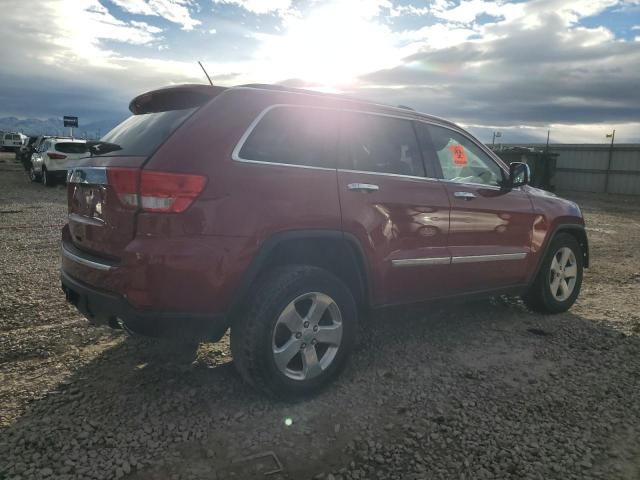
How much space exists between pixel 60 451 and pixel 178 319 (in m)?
0.83

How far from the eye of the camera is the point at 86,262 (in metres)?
2.81

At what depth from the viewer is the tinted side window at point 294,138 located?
2857mm

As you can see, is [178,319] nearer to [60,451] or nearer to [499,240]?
[60,451]

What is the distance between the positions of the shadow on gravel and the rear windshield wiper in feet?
4.70

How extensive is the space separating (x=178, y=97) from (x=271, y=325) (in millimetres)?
1433

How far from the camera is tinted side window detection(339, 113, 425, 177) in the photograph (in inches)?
129

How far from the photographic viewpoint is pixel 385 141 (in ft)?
11.6

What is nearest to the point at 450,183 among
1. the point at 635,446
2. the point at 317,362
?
the point at 317,362

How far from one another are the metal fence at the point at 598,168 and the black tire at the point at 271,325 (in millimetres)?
23507

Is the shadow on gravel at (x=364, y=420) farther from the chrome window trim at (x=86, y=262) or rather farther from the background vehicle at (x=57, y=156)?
the background vehicle at (x=57, y=156)

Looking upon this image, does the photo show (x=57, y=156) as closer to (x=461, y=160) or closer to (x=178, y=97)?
(x=178, y=97)

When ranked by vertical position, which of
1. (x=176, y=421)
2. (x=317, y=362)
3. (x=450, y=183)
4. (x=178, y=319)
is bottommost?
(x=176, y=421)

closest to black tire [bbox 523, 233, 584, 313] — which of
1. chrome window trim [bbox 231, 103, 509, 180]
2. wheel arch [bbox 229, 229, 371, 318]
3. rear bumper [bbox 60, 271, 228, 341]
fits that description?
chrome window trim [bbox 231, 103, 509, 180]

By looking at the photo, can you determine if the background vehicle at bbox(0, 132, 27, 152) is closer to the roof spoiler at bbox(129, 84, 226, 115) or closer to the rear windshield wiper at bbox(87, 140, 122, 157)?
the rear windshield wiper at bbox(87, 140, 122, 157)
